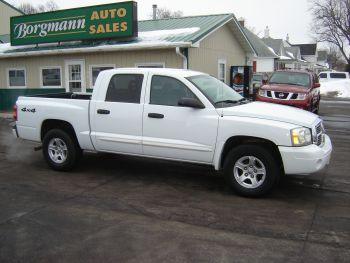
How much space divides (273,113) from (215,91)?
3.79 ft

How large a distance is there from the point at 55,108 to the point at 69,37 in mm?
9284

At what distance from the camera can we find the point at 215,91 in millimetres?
6984

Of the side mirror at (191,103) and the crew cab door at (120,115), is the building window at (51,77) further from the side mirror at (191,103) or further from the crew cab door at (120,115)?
the side mirror at (191,103)

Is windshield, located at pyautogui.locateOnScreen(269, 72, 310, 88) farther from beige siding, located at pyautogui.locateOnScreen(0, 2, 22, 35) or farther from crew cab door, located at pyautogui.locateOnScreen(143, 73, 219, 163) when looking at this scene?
beige siding, located at pyautogui.locateOnScreen(0, 2, 22, 35)

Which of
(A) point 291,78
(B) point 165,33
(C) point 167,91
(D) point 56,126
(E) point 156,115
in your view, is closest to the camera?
(E) point 156,115

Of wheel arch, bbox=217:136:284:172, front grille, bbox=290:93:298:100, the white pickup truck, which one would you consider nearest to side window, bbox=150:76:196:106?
the white pickup truck

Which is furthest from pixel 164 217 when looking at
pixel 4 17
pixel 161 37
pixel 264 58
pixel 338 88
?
pixel 264 58

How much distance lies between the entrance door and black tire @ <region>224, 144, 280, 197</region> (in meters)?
11.4

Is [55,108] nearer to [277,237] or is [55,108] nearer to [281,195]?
[281,195]

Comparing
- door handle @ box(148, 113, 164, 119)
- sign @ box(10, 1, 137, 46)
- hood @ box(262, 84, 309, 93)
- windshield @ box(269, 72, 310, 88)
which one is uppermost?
sign @ box(10, 1, 137, 46)

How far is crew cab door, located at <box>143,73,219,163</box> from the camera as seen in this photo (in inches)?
254

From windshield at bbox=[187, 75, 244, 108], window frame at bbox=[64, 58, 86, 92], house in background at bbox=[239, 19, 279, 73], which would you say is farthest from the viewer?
house in background at bbox=[239, 19, 279, 73]

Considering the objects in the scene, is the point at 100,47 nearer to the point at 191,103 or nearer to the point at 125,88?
the point at 125,88

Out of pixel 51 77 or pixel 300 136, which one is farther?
pixel 51 77
